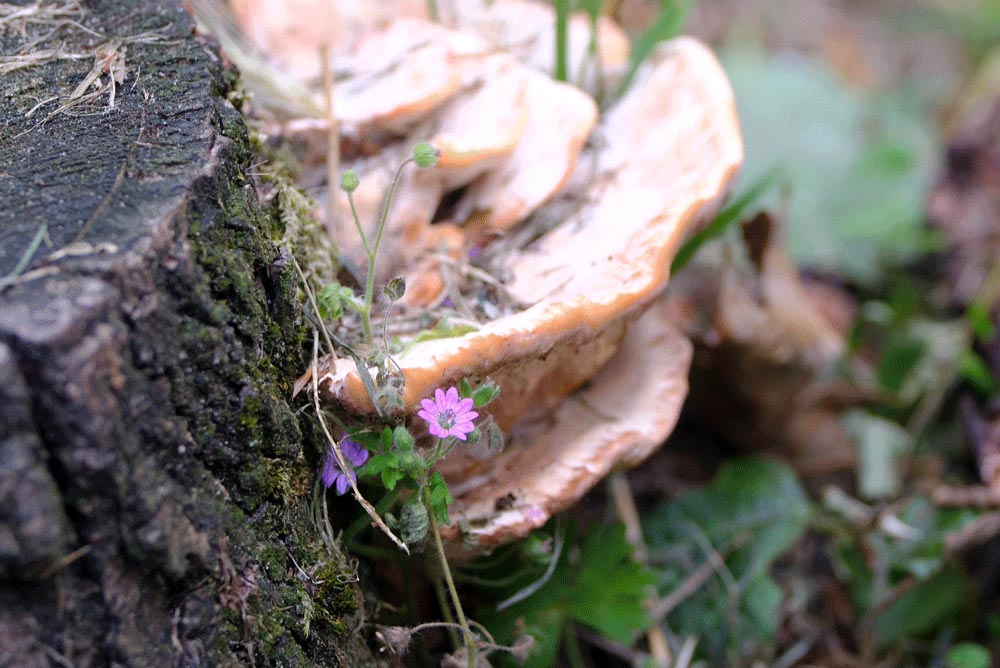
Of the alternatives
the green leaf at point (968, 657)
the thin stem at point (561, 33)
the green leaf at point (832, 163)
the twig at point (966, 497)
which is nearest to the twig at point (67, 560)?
the thin stem at point (561, 33)

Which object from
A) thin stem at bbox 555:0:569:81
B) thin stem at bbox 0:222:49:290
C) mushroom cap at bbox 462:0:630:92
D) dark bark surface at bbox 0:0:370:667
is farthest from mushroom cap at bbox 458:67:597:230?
thin stem at bbox 0:222:49:290

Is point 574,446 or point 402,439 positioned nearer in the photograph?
point 402,439

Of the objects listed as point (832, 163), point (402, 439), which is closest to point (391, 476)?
point (402, 439)

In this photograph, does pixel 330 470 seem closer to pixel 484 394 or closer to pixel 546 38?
pixel 484 394

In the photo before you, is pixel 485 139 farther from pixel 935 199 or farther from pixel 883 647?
pixel 935 199

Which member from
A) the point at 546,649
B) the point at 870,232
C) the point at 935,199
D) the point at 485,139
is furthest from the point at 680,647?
the point at 935,199

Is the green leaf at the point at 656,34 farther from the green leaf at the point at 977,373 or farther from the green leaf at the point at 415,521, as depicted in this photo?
the green leaf at the point at 977,373
